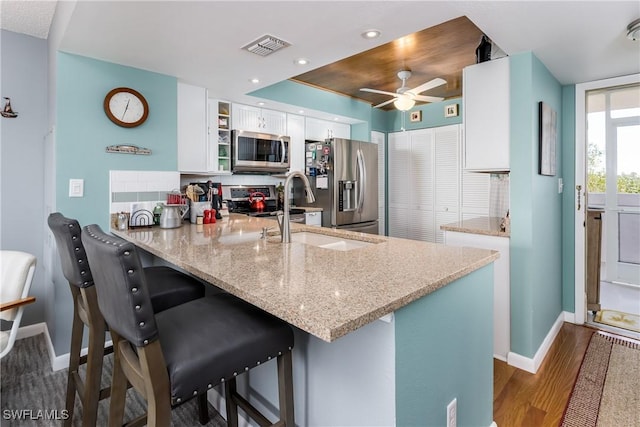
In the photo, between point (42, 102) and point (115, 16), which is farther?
point (42, 102)

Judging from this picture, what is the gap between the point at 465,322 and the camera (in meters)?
1.40

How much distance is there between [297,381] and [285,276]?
1.79 feet

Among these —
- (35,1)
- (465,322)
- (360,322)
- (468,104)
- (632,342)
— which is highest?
(35,1)

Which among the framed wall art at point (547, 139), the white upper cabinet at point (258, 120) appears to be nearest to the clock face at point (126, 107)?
the white upper cabinet at point (258, 120)

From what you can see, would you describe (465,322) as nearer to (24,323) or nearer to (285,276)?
(285,276)

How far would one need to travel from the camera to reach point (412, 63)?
3.41 metres

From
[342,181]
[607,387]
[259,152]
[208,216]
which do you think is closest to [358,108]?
[342,181]

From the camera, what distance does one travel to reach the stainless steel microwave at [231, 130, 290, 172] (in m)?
3.59

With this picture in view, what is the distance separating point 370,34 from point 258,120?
207 centimetres

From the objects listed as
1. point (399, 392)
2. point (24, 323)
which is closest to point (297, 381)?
point (399, 392)

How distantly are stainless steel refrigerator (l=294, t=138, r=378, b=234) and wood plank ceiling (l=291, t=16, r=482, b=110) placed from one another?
2.29 feet

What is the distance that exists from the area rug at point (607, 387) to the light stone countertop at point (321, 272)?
118 cm

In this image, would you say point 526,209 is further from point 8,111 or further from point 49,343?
point 8,111

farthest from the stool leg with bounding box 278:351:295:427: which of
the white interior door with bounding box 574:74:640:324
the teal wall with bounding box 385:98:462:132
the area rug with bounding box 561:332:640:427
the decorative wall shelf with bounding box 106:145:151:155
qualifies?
the teal wall with bounding box 385:98:462:132
